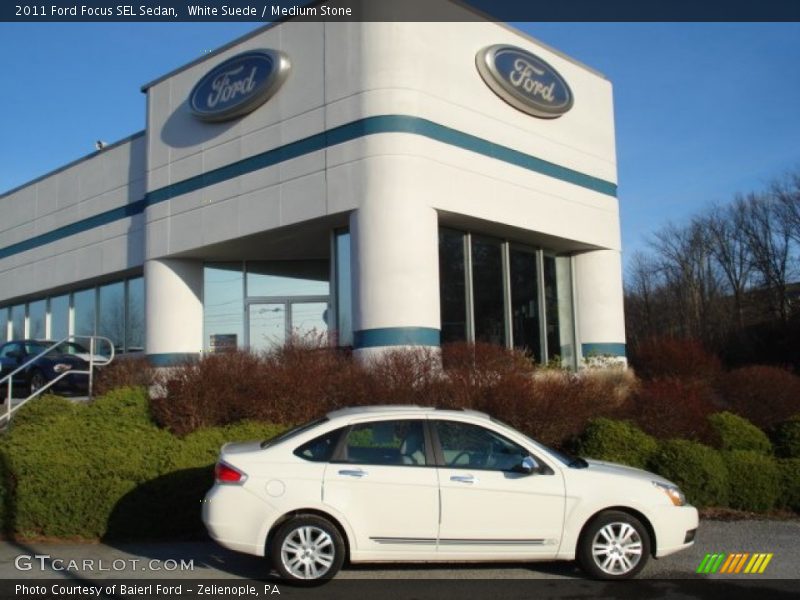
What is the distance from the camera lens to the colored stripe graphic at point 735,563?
6.71 m

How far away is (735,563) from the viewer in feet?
22.7

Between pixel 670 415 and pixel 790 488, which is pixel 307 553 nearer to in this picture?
pixel 670 415

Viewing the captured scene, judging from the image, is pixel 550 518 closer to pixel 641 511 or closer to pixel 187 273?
pixel 641 511

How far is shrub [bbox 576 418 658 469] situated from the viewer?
9.12 meters

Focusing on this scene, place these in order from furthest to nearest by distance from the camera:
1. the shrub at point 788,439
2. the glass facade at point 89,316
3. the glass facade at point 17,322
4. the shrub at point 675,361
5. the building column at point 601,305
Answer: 1. the glass facade at point 17,322
2. the glass facade at point 89,316
3. the building column at point 601,305
4. the shrub at point 675,361
5. the shrub at point 788,439

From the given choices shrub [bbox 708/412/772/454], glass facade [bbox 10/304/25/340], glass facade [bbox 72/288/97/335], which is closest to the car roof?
shrub [bbox 708/412/772/454]

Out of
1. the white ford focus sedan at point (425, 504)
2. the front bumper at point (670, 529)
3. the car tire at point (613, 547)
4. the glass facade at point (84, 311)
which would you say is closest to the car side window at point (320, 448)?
the white ford focus sedan at point (425, 504)

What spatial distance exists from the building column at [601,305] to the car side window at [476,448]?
13.6m

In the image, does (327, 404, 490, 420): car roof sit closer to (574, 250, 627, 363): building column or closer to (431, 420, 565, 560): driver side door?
(431, 420, 565, 560): driver side door

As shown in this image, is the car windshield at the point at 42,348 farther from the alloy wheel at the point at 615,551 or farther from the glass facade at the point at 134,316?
the alloy wheel at the point at 615,551

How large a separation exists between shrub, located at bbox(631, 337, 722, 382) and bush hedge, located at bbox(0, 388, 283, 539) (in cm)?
1147

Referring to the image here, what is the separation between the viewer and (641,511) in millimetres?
6355

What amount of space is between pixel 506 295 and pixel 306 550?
498 inches

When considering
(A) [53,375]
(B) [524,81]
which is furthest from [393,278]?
(A) [53,375]
